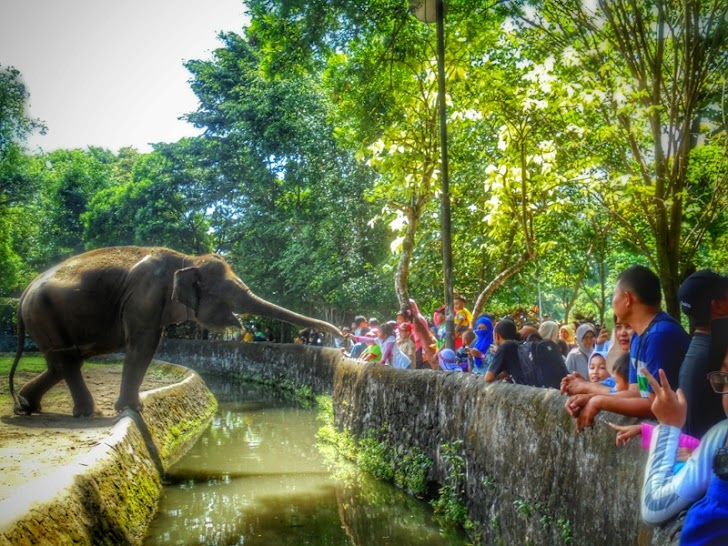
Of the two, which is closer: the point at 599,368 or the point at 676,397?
the point at 676,397

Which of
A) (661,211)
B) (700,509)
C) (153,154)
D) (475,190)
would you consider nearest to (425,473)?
(661,211)

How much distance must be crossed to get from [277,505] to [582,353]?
14.1ft

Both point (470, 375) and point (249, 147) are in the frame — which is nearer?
point (470, 375)

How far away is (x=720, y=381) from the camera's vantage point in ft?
8.84

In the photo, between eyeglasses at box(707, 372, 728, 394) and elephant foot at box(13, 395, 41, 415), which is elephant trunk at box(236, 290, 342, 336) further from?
eyeglasses at box(707, 372, 728, 394)

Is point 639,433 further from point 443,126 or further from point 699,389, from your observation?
point 443,126

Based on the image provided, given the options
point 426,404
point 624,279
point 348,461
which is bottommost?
point 348,461

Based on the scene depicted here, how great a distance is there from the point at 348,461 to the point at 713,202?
21.9 feet

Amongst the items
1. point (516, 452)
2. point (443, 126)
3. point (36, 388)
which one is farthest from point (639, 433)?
point (36, 388)

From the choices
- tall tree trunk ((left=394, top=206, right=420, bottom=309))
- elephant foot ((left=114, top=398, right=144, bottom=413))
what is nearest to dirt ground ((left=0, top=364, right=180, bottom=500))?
elephant foot ((left=114, top=398, right=144, bottom=413))

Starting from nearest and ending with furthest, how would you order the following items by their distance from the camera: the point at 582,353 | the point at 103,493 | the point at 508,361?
1. the point at 103,493
2. the point at 508,361
3. the point at 582,353

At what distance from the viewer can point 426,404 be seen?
934 cm

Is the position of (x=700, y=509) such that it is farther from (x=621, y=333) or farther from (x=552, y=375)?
(x=552, y=375)

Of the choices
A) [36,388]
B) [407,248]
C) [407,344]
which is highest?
[407,248]
